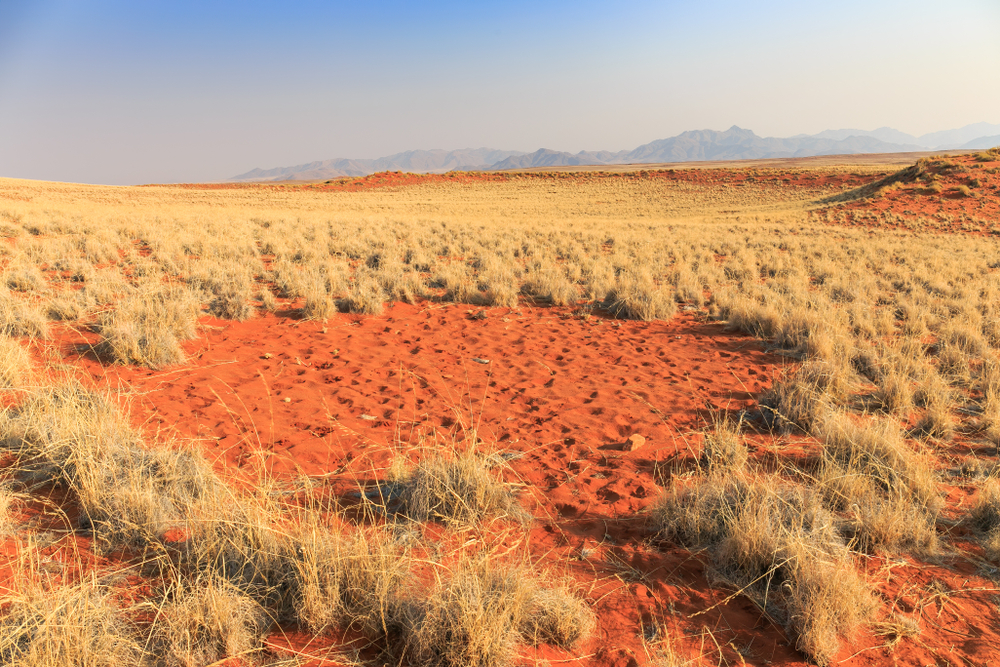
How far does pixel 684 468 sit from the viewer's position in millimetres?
Answer: 3562

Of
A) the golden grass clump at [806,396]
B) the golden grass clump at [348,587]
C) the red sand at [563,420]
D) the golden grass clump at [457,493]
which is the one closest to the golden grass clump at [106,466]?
the red sand at [563,420]

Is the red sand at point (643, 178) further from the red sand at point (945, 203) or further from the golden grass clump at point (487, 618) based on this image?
the golden grass clump at point (487, 618)

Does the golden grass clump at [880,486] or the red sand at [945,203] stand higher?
the red sand at [945,203]

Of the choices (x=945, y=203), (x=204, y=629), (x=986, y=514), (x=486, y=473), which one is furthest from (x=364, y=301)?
(x=945, y=203)

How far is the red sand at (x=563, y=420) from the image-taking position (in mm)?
2266

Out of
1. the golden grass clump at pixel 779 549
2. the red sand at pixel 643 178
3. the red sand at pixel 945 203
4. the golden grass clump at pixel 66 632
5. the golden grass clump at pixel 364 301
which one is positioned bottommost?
the golden grass clump at pixel 779 549

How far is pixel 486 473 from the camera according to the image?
303cm

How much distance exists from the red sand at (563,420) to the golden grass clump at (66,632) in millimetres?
612

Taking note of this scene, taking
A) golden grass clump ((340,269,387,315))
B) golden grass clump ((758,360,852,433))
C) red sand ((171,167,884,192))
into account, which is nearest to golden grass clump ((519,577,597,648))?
golden grass clump ((758,360,852,433))

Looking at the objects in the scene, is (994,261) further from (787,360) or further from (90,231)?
(90,231)

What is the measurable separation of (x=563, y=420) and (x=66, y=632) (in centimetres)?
342

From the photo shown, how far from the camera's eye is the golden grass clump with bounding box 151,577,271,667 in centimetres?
186

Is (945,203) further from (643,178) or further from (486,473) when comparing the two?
(486,473)

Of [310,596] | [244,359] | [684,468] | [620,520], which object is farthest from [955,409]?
[244,359]
